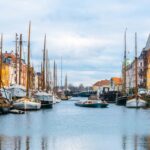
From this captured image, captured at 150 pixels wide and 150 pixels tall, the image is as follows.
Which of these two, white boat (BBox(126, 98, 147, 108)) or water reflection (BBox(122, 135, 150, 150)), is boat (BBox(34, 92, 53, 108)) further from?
water reflection (BBox(122, 135, 150, 150))

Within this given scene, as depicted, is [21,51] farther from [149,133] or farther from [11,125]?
[149,133]

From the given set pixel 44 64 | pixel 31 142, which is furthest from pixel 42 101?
pixel 31 142

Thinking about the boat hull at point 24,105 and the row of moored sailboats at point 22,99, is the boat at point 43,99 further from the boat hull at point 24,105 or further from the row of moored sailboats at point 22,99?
the boat hull at point 24,105

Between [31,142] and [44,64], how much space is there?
86.1 meters

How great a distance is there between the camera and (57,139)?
5184 centimetres

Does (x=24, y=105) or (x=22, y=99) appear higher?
(x=22, y=99)

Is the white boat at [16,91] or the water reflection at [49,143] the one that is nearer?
the water reflection at [49,143]

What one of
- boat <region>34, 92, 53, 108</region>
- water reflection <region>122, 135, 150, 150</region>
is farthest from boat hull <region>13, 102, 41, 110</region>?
water reflection <region>122, 135, 150, 150</region>

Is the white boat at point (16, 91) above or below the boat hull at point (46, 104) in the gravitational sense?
above

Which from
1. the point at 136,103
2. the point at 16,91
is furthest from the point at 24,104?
the point at 136,103

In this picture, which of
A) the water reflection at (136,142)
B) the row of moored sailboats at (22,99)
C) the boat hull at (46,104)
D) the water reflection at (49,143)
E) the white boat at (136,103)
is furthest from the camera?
the white boat at (136,103)

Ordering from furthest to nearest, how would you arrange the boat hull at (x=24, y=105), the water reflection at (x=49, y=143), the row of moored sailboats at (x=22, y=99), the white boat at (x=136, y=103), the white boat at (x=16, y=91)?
the white boat at (x=136, y=103), the white boat at (x=16, y=91), the boat hull at (x=24, y=105), the row of moored sailboats at (x=22, y=99), the water reflection at (x=49, y=143)

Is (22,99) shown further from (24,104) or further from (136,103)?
(136,103)

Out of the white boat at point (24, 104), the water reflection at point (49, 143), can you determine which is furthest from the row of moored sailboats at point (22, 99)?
the water reflection at point (49, 143)
